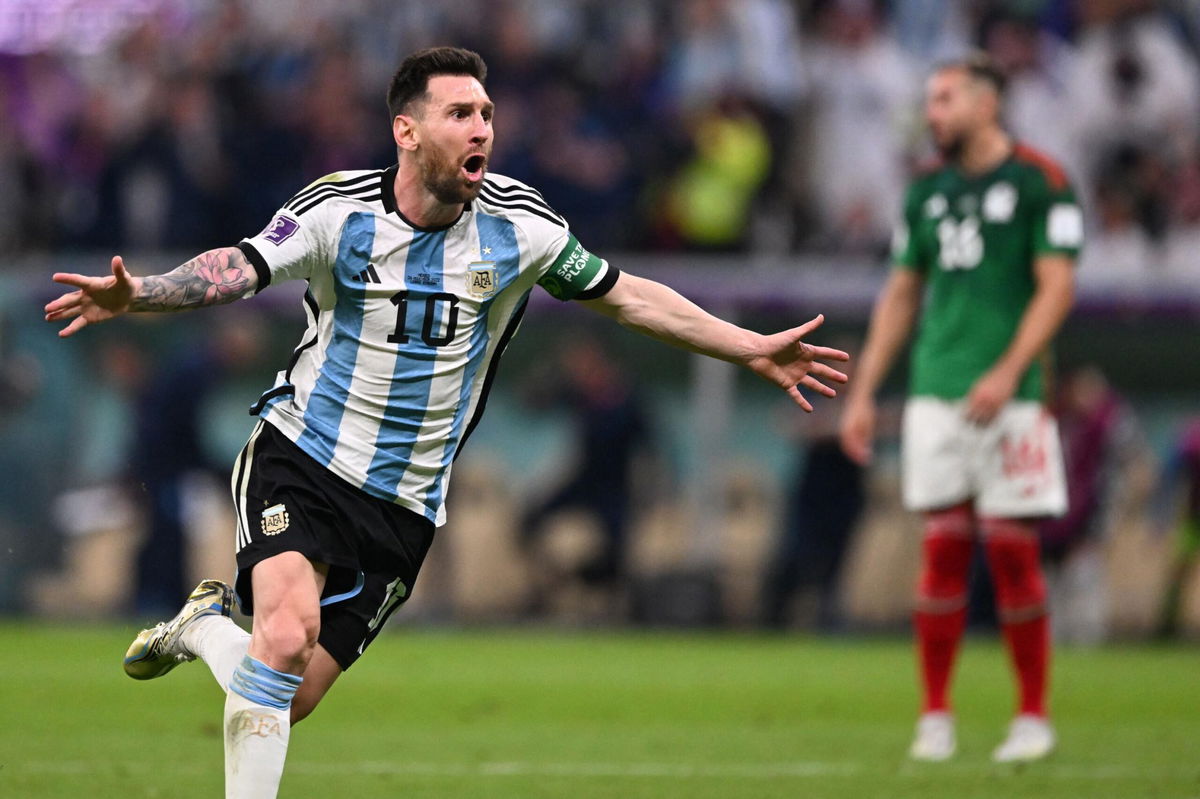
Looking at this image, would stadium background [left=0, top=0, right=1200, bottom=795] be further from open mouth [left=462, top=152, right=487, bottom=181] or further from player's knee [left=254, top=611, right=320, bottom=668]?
player's knee [left=254, top=611, right=320, bottom=668]

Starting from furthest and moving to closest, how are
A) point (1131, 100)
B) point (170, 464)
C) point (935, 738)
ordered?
point (1131, 100)
point (170, 464)
point (935, 738)

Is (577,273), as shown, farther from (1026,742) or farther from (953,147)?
(1026,742)

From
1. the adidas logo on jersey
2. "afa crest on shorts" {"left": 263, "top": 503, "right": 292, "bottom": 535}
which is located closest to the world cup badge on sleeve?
the adidas logo on jersey

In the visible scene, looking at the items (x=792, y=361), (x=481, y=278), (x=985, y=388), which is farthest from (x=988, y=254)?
(x=481, y=278)

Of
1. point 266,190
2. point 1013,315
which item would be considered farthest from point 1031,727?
point 266,190

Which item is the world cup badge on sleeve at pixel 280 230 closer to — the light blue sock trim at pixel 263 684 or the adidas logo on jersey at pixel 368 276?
the adidas logo on jersey at pixel 368 276

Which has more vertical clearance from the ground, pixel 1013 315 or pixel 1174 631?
pixel 1013 315

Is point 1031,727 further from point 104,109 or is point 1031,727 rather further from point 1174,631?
point 104,109

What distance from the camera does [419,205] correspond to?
543 cm

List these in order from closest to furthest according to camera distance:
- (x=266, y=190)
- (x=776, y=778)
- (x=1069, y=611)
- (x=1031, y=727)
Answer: (x=776, y=778) < (x=1031, y=727) < (x=1069, y=611) < (x=266, y=190)

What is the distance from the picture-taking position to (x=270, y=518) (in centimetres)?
525

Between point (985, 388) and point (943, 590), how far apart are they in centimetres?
86

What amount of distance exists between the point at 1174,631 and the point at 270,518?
35.6 ft

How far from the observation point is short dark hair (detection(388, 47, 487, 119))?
5.43m
